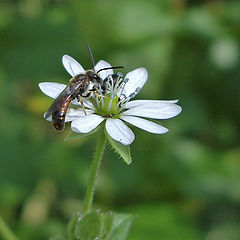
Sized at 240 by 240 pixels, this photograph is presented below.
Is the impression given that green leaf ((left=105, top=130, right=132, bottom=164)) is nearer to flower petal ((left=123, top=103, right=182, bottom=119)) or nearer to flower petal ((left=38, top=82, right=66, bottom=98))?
flower petal ((left=123, top=103, right=182, bottom=119))

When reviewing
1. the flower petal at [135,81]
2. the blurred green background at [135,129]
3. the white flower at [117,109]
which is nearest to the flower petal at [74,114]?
the white flower at [117,109]

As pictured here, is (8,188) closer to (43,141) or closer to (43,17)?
(43,141)

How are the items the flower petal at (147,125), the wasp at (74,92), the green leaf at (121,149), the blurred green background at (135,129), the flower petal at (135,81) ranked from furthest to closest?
the blurred green background at (135,129), the flower petal at (135,81), the wasp at (74,92), the flower petal at (147,125), the green leaf at (121,149)

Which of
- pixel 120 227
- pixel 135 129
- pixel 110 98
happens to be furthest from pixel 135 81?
pixel 135 129

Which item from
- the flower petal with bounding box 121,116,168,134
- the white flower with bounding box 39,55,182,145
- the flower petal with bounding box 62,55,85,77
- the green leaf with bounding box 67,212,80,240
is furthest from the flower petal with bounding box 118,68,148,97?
the green leaf with bounding box 67,212,80,240

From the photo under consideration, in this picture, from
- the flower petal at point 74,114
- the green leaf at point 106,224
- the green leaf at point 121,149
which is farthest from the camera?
the flower petal at point 74,114

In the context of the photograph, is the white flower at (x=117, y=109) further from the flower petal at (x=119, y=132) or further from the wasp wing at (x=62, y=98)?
the wasp wing at (x=62, y=98)
